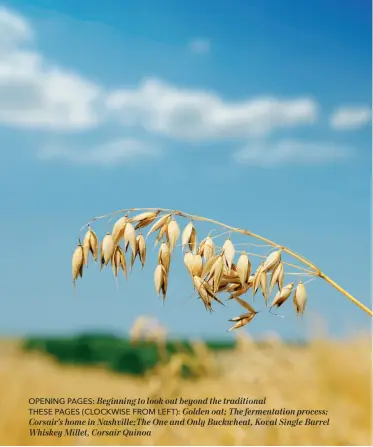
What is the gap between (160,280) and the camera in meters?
1.48

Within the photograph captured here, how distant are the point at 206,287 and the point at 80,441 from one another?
3.68ft

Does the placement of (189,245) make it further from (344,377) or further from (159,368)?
(344,377)

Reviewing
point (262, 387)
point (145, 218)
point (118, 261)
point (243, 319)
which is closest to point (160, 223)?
point (145, 218)

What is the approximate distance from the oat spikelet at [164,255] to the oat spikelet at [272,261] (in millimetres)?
228

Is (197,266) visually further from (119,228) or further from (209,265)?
(119,228)

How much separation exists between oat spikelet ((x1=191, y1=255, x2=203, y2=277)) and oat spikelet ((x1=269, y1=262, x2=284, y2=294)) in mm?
176

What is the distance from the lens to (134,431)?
8.12 feet

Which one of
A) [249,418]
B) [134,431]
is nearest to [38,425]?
[134,431]

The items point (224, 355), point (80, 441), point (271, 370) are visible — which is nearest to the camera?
point (80, 441)

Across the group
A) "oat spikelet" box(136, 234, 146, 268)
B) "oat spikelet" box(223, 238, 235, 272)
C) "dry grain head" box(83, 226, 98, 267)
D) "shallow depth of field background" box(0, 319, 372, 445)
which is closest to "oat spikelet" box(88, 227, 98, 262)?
"dry grain head" box(83, 226, 98, 267)

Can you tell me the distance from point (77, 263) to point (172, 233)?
0.82 feet

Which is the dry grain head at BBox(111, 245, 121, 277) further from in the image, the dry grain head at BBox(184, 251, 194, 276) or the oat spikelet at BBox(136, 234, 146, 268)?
the dry grain head at BBox(184, 251, 194, 276)

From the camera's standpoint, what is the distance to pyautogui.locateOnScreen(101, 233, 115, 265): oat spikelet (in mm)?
1500

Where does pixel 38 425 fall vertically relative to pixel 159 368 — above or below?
below
